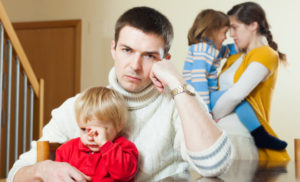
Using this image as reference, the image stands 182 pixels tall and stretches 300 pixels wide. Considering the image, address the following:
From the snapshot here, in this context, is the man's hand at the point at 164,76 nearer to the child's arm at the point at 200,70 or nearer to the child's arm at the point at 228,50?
the child's arm at the point at 200,70

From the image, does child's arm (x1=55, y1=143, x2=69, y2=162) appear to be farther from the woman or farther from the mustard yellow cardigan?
the mustard yellow cardigan

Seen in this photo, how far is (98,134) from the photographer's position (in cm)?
126

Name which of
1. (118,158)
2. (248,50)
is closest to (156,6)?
(248,50)

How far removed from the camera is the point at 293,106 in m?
3.68

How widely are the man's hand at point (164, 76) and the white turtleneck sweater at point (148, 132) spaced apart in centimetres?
6

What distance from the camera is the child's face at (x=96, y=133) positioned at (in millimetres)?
1256

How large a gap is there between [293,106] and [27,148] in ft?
8.44

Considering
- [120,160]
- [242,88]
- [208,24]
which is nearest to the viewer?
[120,160]

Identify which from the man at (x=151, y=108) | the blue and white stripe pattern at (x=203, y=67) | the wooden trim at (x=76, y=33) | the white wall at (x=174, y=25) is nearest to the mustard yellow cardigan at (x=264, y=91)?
the blue and white stripe pattern at (x=203, y=67)

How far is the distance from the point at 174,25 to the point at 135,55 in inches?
114

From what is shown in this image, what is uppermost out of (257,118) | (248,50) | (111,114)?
(248,50)

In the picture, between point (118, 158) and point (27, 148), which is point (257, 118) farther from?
point (27, 148)

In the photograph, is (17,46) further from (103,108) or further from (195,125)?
(195,125)

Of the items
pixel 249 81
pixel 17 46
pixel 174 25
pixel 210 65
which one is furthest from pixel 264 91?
pixel 174 25
